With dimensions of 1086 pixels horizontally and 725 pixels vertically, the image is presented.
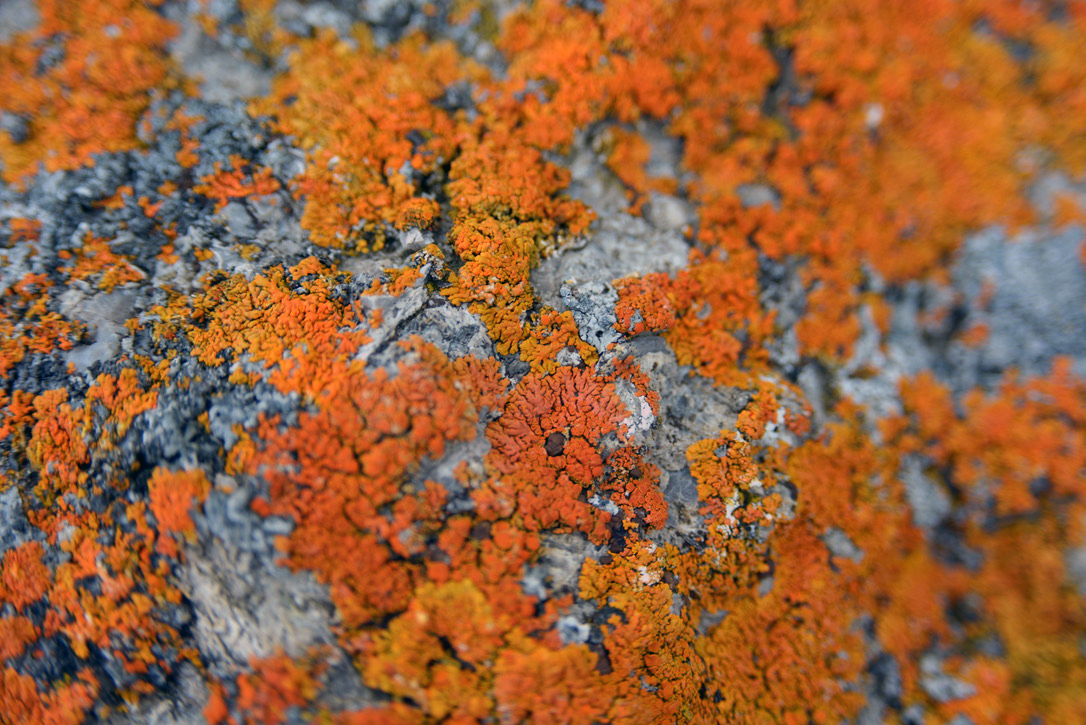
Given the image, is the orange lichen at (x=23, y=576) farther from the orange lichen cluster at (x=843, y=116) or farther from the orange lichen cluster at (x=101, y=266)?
the orange lichen cluster at (x=843, y=116)

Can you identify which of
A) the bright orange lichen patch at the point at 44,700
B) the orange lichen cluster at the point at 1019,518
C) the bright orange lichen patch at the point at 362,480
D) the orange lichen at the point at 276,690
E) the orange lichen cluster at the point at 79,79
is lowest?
the orange lichen cluster at the point at 1019,518

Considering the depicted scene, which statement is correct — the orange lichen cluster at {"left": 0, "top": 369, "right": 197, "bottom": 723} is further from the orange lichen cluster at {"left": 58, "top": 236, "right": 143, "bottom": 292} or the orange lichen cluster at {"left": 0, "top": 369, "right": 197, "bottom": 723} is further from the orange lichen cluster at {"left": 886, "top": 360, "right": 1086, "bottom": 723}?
the orange lichen cluster at {"left": 886, "top": 360, "right": 1086, "bottom": 723}

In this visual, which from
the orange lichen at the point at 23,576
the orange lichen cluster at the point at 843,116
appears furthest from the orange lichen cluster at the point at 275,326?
the orange lichen cluster at the point at 843,116

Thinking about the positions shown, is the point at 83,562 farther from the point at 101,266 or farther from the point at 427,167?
the point at 427,167

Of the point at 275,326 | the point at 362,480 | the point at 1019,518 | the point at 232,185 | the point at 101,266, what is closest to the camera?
the point at 362,480

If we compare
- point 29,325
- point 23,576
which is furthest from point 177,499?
point 29,325

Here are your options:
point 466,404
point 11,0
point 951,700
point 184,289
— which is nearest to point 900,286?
point 951,700
